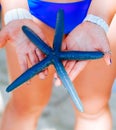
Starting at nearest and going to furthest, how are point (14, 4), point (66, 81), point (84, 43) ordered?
point (66, 81), point (84, 43), point (14, 4)

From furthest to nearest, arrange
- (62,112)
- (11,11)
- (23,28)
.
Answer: (62,112)
(11,11)
(23,28)

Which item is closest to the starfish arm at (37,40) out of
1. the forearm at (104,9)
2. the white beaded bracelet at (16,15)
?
the white beaded bracelet at (16,15)

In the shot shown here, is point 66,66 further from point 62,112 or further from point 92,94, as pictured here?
point 62,112

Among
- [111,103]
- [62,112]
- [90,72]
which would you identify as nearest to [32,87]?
[90,72]

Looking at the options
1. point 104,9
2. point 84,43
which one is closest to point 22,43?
point 84,43

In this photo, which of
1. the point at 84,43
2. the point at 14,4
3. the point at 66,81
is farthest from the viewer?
the point at 14,4

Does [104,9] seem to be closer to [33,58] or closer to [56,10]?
[56,10]

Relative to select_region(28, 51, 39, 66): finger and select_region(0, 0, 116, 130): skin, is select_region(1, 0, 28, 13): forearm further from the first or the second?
select_region(28, 51, 39, 66): finger

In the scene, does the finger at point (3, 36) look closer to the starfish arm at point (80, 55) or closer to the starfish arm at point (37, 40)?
the starfish arm at point (37, 40)
